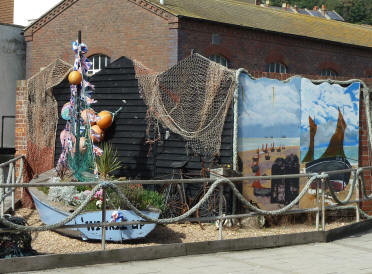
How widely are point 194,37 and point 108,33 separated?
13.0ft

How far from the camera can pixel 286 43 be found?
29.7m

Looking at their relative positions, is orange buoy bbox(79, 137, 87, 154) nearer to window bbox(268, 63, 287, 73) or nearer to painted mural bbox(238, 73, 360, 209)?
painted mural bbox(238, 73, 360, 209)

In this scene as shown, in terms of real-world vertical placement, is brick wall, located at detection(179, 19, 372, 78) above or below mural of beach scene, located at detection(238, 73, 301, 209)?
above

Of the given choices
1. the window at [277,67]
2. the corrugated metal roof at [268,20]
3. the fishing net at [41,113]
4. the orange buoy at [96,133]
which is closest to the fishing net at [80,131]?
the orange buoy at [96,133]

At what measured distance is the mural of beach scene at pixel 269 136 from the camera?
12750mm

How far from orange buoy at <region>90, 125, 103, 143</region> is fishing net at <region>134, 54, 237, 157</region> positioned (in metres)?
1.07

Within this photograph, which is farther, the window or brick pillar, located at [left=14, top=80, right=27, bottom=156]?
the window

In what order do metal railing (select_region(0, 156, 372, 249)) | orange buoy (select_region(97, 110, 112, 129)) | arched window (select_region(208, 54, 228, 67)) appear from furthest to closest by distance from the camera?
arched window (select_region(208, 54, 228, 67)) < orange buoy (select_region(97, 110, 112, 129)) < metal railing (select_region(0, 156, 372, 249))

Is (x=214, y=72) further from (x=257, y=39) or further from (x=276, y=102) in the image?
(x=257, y=39)

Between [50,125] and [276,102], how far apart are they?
206 inches

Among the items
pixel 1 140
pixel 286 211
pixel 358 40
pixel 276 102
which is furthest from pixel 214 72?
pixel 358 40

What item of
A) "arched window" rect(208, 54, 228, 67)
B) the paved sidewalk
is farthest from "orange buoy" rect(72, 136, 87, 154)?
"arched window" rect(208, 54, 228, 67)

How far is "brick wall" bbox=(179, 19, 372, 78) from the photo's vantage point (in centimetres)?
2548

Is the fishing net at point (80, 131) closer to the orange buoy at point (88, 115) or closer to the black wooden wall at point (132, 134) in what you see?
the orange buoy at point (88, 115)
